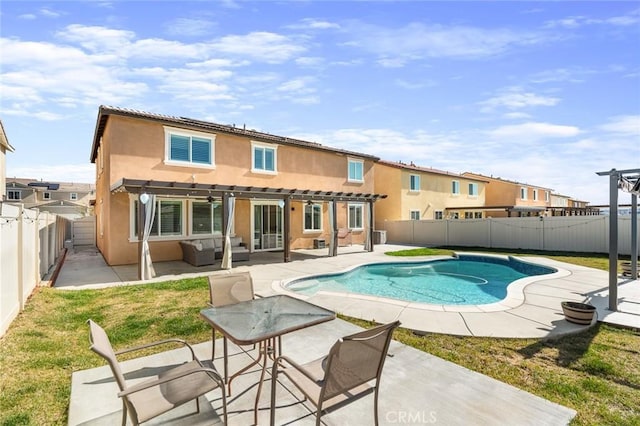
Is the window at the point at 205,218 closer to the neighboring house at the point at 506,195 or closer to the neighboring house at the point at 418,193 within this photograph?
the neighboring house at the point at 418,193

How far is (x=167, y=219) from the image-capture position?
13953mm

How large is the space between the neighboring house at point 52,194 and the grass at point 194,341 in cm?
3664

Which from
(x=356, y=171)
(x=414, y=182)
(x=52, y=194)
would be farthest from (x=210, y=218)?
(x=52, y=194)

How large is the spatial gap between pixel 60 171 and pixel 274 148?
67.0m

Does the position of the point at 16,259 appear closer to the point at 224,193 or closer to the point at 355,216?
the point at 224,193

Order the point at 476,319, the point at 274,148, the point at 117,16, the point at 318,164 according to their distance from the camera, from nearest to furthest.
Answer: the point at 476,319, the point at 117,16, the point at 274,148, the point at 318,164

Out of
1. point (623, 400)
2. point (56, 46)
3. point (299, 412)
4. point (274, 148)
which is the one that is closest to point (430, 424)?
point (299, 412)

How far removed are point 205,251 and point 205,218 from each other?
8.99 feet

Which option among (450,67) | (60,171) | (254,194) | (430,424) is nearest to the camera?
(430,424)

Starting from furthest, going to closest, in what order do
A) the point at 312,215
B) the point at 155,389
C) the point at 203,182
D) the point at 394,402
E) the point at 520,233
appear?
the point at 312,215 < the point at 520,233 < the point at 203,182 < the point at 394,402 < the point at 155,389

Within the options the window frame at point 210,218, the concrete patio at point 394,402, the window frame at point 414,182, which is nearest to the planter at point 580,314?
the concrete patio at point 394,402

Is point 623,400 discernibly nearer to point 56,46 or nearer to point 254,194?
point 254,194

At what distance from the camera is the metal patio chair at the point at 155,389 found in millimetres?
2248

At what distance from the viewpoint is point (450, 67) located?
11.0 m
